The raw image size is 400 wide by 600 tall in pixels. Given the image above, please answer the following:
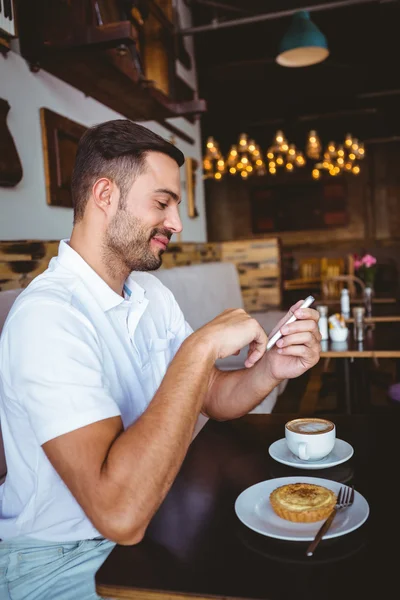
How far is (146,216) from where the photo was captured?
127 centimetres

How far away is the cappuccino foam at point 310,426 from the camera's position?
3.60 feet

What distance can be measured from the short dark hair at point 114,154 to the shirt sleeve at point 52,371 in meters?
0.39

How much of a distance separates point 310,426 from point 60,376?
1.89ft

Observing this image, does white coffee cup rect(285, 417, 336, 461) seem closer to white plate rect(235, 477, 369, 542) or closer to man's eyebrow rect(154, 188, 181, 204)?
white plate rect(235, 477, 369, 542)

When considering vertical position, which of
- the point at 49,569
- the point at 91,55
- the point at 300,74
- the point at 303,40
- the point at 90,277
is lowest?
the point at 49,569

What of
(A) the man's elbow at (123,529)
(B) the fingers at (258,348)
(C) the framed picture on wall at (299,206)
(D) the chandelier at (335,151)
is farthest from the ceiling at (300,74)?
(A) the man's elbow at (123,529)

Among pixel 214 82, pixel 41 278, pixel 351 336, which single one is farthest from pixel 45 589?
pixel 214 82

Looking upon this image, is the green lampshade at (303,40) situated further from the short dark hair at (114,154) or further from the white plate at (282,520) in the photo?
the white plate at (282,520)

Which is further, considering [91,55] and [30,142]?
[30,142]

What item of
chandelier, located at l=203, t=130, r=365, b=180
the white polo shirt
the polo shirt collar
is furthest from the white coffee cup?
chandelier, located at l=203, t=130, r=365, b=180

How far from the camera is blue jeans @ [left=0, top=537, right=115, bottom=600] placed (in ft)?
3.43

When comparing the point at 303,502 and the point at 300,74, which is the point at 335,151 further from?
the point at 303,502

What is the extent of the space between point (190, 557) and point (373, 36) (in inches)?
283

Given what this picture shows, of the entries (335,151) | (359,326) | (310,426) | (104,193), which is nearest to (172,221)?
(104,193)
